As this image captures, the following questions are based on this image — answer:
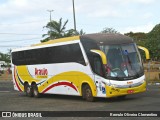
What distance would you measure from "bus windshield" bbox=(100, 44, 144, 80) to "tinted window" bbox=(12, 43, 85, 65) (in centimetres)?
163

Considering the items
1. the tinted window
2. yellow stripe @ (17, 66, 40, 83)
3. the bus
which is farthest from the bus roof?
yellow stripe @ (17, 66, 40, 83)

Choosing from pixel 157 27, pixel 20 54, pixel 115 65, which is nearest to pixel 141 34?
pixel 157 27

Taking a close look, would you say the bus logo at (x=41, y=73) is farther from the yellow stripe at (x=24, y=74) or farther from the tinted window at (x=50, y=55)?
the yellow stripe at (x=24, y=74)

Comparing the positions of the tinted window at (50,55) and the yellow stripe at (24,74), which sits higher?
the tinted window at (50,55)

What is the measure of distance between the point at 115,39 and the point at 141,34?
328 feet

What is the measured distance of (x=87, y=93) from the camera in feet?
68.6

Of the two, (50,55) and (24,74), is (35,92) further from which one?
(50,55)

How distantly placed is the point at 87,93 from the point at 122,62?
94.6 inches

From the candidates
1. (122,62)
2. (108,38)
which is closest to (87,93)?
(122,62)

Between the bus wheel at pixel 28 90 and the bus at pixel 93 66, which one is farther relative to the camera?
the bus wheel at pixel 28 90

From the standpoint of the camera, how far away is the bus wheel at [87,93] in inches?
811

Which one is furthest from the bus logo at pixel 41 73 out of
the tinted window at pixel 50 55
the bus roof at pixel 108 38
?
the bus roof at pixel 108 38

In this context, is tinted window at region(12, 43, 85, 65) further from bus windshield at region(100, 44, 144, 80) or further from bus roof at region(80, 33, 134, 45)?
bus windshield at region(100, 44, 144, 80)

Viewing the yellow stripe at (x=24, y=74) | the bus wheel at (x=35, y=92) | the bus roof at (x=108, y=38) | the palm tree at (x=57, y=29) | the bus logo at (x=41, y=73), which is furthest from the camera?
the palm tree at (x=57, y=29)
